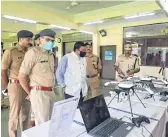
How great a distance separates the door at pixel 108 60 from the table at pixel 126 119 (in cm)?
672

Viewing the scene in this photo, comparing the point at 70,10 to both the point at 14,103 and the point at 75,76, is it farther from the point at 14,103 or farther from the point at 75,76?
the point at 14,103

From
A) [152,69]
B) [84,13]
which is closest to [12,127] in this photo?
[84,13]

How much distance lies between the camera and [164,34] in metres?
6.91

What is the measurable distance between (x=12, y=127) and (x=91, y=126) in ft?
5.03

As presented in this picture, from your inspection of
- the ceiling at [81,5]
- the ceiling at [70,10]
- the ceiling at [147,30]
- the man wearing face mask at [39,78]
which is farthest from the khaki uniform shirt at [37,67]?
the ceiling at [147,30]

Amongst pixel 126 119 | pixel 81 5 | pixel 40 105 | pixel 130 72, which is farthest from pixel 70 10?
pixel 126 119

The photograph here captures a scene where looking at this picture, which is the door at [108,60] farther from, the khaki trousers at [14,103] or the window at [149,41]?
the khaki trousers at [14,103]

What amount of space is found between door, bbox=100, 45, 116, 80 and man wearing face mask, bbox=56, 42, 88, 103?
20.7 feet

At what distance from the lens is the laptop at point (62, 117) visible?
0.95 meters

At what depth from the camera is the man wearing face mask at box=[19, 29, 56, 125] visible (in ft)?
5.83

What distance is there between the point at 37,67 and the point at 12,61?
2.19 ft

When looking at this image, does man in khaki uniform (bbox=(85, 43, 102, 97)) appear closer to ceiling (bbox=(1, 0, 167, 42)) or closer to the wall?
ceiling (bbox=(1, 0, 167, 42))

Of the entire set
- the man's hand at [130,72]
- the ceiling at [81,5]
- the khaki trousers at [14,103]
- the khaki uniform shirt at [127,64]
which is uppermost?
the ceiling at [81,5]

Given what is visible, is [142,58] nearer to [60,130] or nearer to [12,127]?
[12,127]
